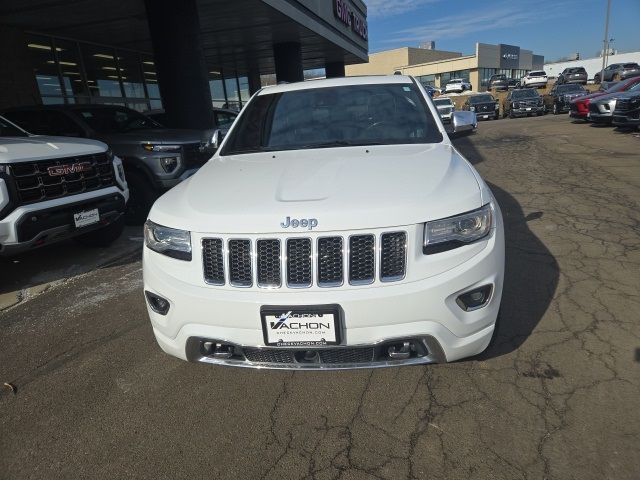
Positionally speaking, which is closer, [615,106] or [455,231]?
[455,231]

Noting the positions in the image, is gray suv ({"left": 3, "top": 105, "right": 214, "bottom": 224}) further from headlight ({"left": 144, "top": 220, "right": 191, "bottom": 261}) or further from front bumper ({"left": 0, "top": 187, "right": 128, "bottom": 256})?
headlight ({"left": 144, "top": 220, "right": 191, "bottom": 261})

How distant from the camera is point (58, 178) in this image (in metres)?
4.43

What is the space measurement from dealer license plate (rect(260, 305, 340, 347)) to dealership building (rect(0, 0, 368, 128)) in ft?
27.2

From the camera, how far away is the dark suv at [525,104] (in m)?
23.3

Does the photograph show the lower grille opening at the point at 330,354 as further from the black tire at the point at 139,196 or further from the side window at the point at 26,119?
the side window at the point at 26,119

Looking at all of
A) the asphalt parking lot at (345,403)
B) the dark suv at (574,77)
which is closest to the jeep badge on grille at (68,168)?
the asphalt parking lot at (345,403)

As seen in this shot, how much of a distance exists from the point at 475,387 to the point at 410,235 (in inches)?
41.3

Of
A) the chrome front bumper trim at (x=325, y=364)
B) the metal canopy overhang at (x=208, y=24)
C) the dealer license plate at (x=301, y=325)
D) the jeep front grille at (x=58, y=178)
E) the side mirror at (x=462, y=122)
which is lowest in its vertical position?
the chrome front bumper trim at (x=325, y=364)

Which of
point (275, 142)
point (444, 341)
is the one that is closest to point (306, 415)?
point (444, 341)

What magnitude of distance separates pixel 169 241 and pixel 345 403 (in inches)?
51.4

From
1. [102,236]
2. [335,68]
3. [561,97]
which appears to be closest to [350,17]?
[335,68]

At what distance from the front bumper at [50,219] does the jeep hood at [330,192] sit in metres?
2.01

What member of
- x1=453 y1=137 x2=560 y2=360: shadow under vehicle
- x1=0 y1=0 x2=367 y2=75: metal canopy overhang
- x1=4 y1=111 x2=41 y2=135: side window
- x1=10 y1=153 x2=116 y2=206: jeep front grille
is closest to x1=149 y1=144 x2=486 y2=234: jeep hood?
x1=453 y1=137 x2=560 y2=360: shadow under vehicle

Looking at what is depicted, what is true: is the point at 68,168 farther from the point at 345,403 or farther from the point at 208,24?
the point at 208,24
